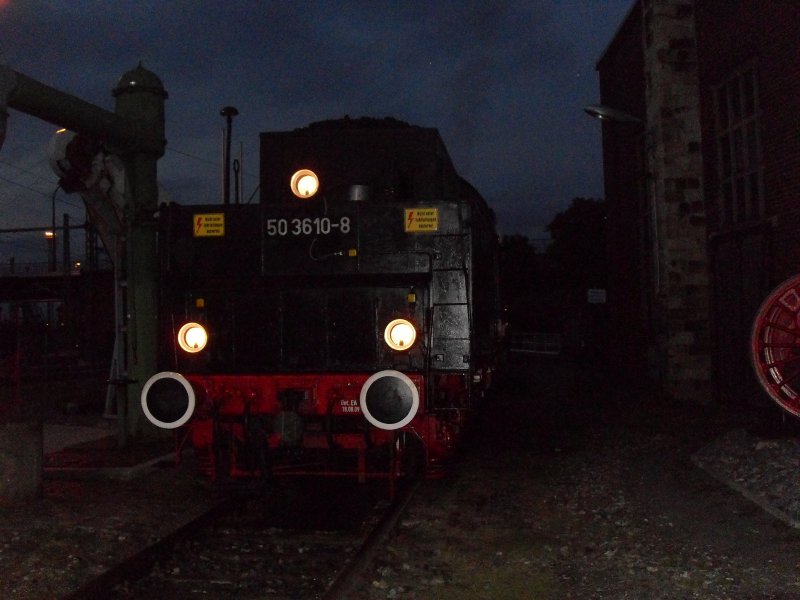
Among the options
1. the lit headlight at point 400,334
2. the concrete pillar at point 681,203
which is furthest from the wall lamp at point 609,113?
the lit headlight at point 400,334

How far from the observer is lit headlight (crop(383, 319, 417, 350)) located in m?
7.12

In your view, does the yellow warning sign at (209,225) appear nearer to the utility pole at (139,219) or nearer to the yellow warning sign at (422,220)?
the yellow warning sign at (422,220)

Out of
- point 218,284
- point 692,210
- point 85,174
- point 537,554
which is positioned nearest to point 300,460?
point 218,284

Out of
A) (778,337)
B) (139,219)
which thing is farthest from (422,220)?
(139,219)

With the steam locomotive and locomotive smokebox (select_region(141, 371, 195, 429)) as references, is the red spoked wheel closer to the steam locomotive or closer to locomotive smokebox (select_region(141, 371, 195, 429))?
the steam locomotive

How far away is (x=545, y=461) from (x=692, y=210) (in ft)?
27.6

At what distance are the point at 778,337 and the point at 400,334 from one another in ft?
15.1

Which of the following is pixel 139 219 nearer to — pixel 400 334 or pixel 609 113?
pixel 400 334

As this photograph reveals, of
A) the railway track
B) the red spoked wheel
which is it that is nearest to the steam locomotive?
the railway track

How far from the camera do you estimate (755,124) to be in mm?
13711

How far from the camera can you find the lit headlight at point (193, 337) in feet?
24.2

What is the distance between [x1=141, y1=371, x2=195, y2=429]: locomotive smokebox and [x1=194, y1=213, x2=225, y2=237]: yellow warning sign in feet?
4.24

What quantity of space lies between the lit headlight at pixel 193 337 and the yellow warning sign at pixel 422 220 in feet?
6.59

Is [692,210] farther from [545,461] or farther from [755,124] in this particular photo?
[545,461]
